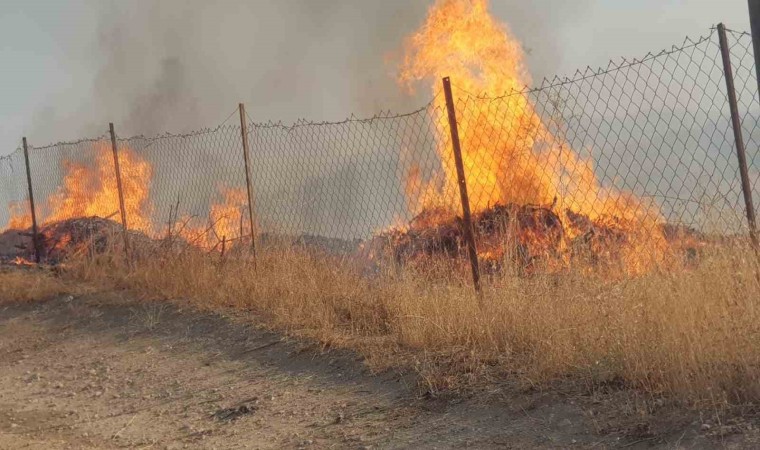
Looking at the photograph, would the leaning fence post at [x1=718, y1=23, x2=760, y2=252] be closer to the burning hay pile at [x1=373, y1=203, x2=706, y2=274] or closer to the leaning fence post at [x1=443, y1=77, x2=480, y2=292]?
the burning hay pile at [x1=373, y1=203, x2=706, y2=274]

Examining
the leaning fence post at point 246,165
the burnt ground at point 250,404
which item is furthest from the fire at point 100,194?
the burnt ground at point 250,404

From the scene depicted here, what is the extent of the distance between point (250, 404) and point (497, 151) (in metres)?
5.40

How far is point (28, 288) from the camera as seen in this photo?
958cm

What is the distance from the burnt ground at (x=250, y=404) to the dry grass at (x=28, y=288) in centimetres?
192

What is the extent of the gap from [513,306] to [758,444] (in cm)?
208

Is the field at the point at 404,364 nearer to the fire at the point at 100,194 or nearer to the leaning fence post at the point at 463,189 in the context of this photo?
the leaning fence post at the point at 463,189

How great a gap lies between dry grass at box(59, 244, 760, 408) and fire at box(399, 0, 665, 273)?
36.1 inches

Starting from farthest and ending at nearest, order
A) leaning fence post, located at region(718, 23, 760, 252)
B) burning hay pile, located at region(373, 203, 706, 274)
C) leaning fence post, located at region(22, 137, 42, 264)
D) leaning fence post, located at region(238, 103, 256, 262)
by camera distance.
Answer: leaning fence post, located at region(22, 137, 42, 264), leaning fence post, located at region(238, 103, 256, 262), burning hay pile, located at region(373, 203, 706, 274), leaning fence post, located at region(718, 23, 760, 252)

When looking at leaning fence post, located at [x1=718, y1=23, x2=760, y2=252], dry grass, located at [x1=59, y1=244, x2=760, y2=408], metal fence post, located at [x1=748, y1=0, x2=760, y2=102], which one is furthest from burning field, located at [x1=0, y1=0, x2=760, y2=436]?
metal fence post, located at [x1=748, y1=0, x2=760, y2=102]

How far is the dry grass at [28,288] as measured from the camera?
9391 millimetres

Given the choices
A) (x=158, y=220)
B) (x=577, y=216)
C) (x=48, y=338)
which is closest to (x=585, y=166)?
(x=577, y=216)

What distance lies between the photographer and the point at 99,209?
1284cm

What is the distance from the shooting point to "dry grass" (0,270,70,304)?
9391 mm

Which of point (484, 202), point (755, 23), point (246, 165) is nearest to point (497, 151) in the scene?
point (484, 202)
